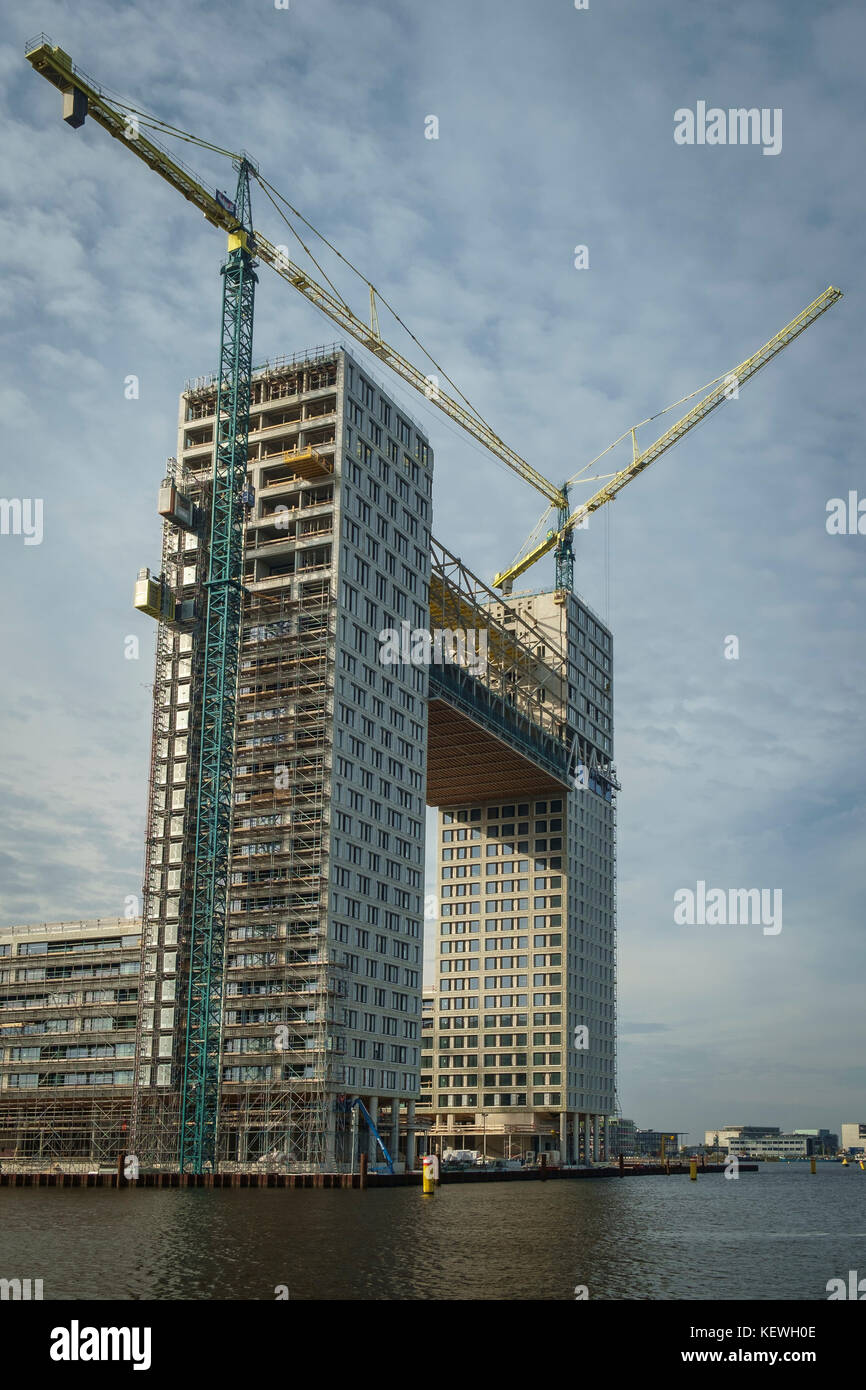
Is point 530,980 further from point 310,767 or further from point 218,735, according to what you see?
point 218,735

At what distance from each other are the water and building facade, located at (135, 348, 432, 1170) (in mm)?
21306

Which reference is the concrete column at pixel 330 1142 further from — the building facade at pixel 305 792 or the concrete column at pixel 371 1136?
the concrete column at pixel 371 1136

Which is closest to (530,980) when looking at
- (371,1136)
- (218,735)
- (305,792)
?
(371,1136)

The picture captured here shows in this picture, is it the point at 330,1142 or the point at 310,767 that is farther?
the point at 310,767

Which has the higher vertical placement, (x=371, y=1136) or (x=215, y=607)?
(x=215, y=607)

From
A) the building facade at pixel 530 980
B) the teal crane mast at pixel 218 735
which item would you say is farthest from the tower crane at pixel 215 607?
the building facade at pixel 530 980

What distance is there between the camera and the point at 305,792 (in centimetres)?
11906

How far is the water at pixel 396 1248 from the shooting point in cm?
4331

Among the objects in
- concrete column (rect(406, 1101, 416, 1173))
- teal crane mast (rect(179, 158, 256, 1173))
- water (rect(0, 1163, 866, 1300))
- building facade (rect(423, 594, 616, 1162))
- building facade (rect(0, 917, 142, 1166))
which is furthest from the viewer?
building facade (rect(423, 594, 616, 1162))

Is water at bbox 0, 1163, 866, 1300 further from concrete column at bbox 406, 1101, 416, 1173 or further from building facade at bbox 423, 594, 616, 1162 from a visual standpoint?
building facade at bbox 423, 594, 616, 1162

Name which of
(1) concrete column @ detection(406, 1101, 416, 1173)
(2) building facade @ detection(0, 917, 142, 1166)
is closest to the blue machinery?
(1) concrete column @ detection(406, 1101, 416, 1173)

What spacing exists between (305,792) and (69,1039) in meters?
33.3

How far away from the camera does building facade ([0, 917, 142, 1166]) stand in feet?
398
